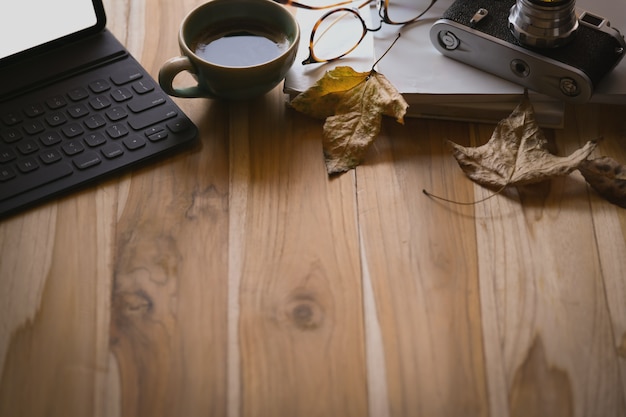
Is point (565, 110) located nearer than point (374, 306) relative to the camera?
No

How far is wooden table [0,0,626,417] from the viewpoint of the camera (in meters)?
0.62

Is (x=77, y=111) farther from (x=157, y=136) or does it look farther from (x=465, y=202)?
(x=465, y=202)

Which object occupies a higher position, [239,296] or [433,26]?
[433,26]

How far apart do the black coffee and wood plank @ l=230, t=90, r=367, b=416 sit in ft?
0.19

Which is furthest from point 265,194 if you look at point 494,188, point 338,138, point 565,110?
point 565,110

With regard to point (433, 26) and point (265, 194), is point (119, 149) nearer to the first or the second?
point (265, 194)

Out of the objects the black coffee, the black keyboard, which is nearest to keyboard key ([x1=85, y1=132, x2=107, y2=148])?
the black keyboard

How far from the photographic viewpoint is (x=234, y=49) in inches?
30.5

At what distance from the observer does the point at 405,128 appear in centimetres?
78

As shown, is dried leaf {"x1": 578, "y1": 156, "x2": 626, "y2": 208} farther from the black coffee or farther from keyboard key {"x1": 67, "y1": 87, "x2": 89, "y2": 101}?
keyboard key {"x1": 67, "y1": 87, "x2": 89, "y2": 101}

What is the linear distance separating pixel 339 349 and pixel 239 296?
0.32 ft

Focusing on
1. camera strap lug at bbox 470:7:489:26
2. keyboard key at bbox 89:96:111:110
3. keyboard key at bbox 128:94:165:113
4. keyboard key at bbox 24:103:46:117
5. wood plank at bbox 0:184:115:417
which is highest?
camera strap lug at bbox 470:7:489:26

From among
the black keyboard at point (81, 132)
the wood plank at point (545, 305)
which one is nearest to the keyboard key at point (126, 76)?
the black keyboard at point (81, 132)

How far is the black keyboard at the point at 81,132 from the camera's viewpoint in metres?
0.73
